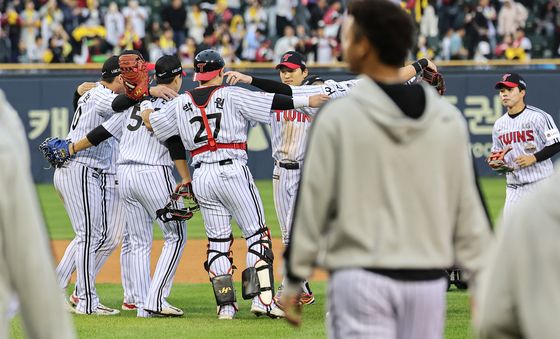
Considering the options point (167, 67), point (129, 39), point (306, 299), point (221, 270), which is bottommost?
point (306, 299)

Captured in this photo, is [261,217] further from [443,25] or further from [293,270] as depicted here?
[443,25]

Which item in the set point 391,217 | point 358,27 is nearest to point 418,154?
point 391,217

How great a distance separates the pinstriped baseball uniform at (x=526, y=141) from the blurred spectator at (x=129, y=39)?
49.4ft

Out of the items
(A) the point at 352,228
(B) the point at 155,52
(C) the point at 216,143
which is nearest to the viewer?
(A) the point at 352,228

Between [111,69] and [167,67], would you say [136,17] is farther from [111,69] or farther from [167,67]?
[167,67]

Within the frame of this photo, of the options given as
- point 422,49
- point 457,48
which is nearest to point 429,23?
point 457,48

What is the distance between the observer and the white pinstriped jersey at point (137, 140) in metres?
9.39

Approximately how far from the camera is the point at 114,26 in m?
25.4

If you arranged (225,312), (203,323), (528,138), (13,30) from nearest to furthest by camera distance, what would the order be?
(203,323)
(225,312)
(528,138)
(13,30)

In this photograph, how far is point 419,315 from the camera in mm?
3912

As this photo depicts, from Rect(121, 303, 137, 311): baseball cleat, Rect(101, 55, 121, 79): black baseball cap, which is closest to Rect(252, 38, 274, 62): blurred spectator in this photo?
Rect(101, 55, 121, 79): black baseball cap

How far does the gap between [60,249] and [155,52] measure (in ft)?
37.1

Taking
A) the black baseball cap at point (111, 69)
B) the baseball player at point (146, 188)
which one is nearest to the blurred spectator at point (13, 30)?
the black baseball cap at point (111, 69)

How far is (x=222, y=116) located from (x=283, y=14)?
1772 cm
